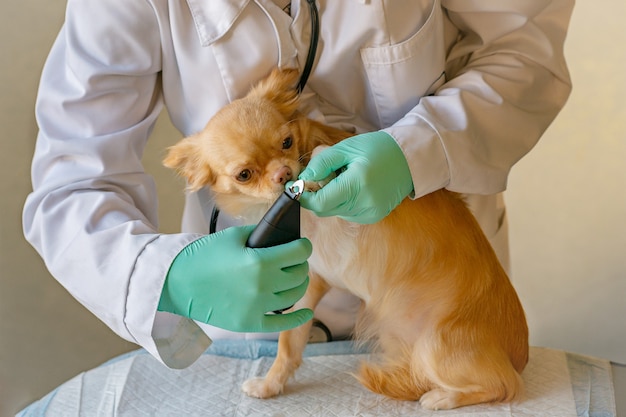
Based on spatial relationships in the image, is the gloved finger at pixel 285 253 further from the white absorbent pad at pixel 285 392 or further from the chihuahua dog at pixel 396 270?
the white absorbent pad at pixel 285 392

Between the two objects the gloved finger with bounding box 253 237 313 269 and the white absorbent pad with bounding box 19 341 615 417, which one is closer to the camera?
the gloved finger with bounding box 253 237 313 269

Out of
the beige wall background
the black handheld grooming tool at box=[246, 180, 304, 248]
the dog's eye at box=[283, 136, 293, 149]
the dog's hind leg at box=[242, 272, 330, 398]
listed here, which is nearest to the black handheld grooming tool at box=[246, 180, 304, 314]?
the black handheld grooming tool at box=[246, 180, 304, 248]

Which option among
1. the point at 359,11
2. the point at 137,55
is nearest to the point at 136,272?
the point at 137,55

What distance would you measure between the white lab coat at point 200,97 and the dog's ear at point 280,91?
0.03 m

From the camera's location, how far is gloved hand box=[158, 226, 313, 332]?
3.58 feet

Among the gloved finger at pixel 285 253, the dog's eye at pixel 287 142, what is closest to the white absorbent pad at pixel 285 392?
the gloved finger at pixel 285 253

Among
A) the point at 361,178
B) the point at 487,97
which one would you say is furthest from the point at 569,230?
the point at 361,178

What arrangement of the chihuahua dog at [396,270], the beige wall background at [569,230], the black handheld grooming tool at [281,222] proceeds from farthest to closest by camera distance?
the beige wall background at [569,230] → the chihuahua dog at [396,270] → the black handheld grooming tool at [281,222]

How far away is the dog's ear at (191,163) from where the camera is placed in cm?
120

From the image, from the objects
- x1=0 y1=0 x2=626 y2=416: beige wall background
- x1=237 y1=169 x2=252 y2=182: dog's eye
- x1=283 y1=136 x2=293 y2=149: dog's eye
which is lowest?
x1=0 y1=0 x2=626 y2=416: beige wall background

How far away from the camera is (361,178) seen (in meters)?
1.12

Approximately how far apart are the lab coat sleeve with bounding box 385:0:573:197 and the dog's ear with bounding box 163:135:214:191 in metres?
0.29

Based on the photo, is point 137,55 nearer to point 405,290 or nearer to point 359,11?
point 359,11

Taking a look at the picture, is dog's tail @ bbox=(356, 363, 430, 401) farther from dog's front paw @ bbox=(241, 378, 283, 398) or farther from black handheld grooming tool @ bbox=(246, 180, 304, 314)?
black handheld grooming tool @ bbox=(246, 180, 304, 314)
